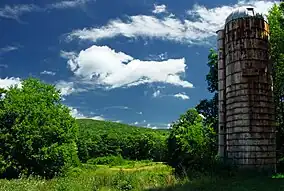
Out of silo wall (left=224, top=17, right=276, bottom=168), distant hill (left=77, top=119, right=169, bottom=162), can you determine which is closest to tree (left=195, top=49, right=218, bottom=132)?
silo wall (left=224, top=17, right=276, bottom=168)

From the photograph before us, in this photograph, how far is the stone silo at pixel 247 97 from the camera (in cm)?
2399

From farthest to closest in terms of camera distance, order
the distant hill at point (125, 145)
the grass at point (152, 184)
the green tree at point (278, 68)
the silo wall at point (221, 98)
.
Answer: the distant hill at point (125, 145) → the green tree at point (278, 68) → the silo wall at point (221, 98) → the grass at point (152, 184)

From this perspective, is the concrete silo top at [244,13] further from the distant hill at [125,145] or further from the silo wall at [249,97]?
the distant hill at [125,145]

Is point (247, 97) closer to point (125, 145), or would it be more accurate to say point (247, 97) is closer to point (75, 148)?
point (75, 148)

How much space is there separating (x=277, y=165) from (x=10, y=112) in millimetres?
25314

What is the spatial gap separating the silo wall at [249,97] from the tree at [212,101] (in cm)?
1356

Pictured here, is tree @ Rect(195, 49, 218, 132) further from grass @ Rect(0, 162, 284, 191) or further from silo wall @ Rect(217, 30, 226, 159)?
grass @ Rect(0, 162, 284, 191)

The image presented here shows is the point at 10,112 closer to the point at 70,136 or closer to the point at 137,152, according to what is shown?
the point at 70,136

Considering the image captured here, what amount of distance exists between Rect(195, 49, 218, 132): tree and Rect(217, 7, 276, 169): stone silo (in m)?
13.2

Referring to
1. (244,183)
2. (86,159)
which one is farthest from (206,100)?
(86,159)

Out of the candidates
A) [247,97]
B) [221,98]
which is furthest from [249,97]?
[221,98]

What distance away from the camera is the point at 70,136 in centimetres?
3975

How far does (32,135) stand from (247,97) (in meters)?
21.5

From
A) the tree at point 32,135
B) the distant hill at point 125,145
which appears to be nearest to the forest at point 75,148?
the tree at point 32,135
